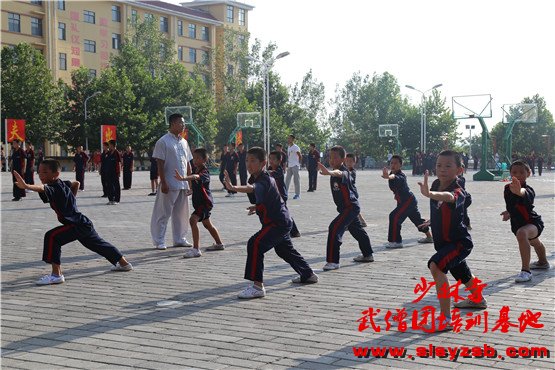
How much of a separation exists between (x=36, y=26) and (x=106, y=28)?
834cm

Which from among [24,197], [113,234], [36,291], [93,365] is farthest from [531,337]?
[24,197]

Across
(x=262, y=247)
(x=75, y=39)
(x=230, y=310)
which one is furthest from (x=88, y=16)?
(x=230, y=310)

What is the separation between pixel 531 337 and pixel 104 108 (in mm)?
52703

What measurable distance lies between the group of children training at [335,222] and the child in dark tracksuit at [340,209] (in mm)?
11

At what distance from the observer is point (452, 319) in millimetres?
5695

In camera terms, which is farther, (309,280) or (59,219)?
(59,219)

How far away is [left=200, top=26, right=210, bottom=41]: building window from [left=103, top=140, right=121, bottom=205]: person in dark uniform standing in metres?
61.3

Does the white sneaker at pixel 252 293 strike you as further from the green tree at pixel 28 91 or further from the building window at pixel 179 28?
the building window at pixel 179 28

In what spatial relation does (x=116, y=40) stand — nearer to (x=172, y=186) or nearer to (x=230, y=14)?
(x=230, y=14)

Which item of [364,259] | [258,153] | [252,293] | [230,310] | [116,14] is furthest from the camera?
[116,14]

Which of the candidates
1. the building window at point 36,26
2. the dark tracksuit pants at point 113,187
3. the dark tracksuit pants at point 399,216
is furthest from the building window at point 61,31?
the dark tracksuit pants at point 399,216

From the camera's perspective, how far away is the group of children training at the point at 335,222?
18.4ft

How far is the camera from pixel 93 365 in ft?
15.1

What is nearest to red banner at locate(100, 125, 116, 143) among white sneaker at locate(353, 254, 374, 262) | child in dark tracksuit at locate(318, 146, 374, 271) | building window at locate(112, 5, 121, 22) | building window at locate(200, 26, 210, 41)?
building window at locate(112, 5, 121, 22)
